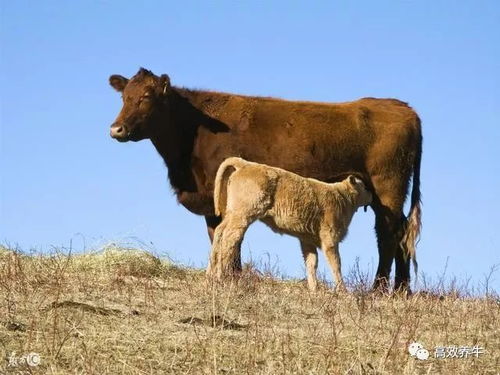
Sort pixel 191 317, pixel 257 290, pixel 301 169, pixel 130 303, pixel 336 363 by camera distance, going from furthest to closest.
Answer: pixel 301 169, pixel 257 290, pixel 130 303, pixel 191 317, pixel 336 363

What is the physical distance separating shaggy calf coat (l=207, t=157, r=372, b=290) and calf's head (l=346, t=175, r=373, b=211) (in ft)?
1.66

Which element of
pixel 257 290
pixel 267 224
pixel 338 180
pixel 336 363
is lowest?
pixel 336 363

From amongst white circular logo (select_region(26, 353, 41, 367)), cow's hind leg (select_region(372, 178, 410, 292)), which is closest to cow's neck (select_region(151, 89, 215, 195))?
cow's hind leg (select_region(372, 178, 410, 292))

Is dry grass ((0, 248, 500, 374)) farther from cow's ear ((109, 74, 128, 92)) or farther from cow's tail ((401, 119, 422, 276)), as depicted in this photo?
cow's ear ((109, 74, 128, 92))

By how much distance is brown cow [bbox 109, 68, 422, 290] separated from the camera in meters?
13.8

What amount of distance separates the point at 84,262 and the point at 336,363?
247 inches

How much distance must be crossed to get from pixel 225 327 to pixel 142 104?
652 centimetres

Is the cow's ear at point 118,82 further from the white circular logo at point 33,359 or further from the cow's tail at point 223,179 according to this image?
the white circular logo at point 33,359

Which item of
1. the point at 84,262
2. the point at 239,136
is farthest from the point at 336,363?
the point at 239,136

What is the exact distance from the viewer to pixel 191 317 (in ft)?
27.9

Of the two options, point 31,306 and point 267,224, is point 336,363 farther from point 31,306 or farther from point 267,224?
point 267,224

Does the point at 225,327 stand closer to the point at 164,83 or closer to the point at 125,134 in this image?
the point at 125,134
